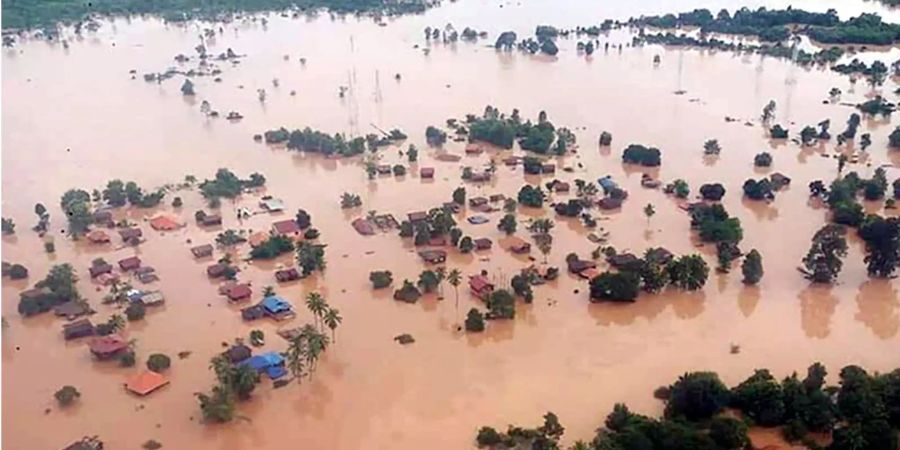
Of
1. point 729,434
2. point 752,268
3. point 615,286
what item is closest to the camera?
point 729,434

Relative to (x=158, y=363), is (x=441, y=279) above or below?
above

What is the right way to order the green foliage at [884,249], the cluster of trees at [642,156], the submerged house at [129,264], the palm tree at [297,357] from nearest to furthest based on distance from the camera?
the palm tree at [297,357], the green foliage at [884,249], the submerged house at [129,264], the cluster of trees at [642,156]

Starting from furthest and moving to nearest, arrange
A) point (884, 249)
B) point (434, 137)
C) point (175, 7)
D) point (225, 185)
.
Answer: point (175, 7)
point (434, 137)
point (225, 185)
point (884, 249)

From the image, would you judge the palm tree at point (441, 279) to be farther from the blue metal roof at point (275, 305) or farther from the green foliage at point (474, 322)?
Result: the blue metal roof at point (275, 305)

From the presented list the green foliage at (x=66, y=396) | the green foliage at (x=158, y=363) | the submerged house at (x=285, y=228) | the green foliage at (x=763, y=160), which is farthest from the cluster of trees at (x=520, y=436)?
the green foliage at (x=763, y=160)

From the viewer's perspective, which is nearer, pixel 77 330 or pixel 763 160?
pixel 77 330

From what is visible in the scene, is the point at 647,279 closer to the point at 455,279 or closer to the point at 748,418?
the point at 455,279

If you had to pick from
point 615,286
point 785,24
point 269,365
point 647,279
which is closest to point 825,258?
point 647,279
